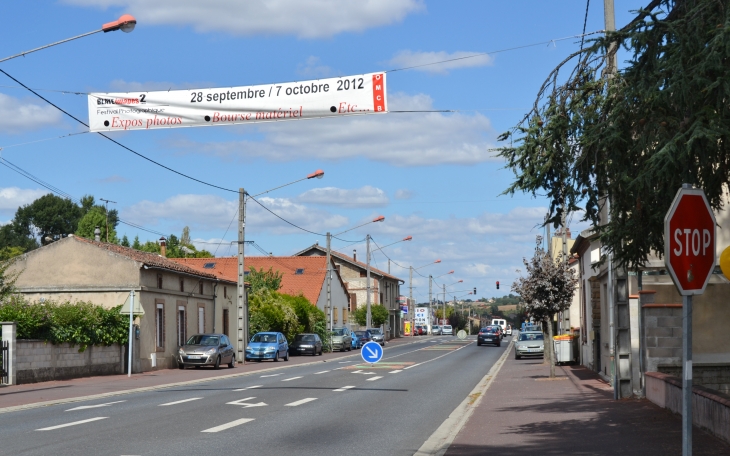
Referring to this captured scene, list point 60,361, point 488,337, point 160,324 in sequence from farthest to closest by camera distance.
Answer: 1. point 488,337
2. point 160,324
3. point 60,361

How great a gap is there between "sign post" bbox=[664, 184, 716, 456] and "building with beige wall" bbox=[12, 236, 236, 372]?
30.3 m

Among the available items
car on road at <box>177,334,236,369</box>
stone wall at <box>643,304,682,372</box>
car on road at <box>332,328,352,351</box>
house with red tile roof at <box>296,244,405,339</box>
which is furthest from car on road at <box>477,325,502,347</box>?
stone wall at <box>643,304,682,372</box>

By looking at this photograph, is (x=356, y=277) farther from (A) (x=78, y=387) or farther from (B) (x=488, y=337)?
(A) (x=78, y=387)

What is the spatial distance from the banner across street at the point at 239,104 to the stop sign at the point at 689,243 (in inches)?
357

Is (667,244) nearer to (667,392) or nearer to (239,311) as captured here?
(667,392)

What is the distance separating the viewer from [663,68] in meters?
9.12

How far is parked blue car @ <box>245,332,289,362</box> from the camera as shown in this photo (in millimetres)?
44794

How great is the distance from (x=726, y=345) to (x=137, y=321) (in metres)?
22.5

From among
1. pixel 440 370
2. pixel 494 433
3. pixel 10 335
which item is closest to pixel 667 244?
pixel 494 433

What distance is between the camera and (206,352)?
36.1 meters

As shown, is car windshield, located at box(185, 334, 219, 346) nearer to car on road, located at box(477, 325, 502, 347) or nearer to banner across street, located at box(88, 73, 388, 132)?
banner across street, located at box(88, 73, 388, 132)

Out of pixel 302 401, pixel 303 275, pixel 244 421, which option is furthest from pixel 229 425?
pixel 303 275

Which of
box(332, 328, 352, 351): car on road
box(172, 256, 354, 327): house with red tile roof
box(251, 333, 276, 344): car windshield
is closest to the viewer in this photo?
box(251, 333, 276, 344): car windshield

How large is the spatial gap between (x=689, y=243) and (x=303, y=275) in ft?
255
